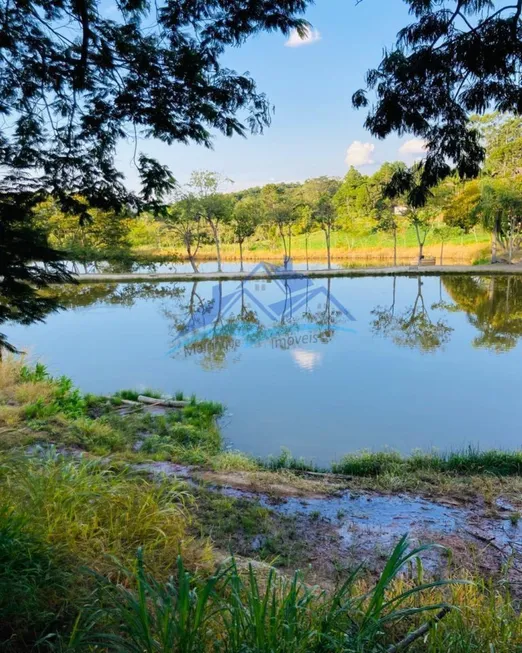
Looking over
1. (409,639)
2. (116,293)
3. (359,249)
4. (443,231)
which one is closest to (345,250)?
(359,249)

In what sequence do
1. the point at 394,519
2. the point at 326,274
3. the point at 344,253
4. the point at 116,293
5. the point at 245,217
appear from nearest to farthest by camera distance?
the point at 394,519 < the point at 116,293 < the point at 326,274 < the point at 245,217 < the point at 344,253

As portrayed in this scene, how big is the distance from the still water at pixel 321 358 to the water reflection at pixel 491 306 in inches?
1.4

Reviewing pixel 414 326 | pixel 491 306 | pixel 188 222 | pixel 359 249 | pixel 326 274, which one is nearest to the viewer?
pixel 414 326

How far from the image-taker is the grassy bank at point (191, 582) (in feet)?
3.74

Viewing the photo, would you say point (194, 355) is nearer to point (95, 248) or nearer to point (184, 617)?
point (184, 617)

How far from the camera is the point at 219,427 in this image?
5.29m

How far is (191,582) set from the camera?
1620 millimetres

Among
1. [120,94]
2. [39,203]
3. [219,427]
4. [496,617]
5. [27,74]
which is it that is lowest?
[219,427]

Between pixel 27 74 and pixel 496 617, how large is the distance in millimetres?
3509

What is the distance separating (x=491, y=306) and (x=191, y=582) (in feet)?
41.8

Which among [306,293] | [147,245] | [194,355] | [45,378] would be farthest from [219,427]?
[147,245]

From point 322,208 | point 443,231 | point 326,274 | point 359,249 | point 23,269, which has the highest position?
point 322,208

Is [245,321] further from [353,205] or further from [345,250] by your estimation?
[353,205]

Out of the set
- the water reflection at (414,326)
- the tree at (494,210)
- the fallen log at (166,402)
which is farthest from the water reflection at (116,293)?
the tree at (494,210)
